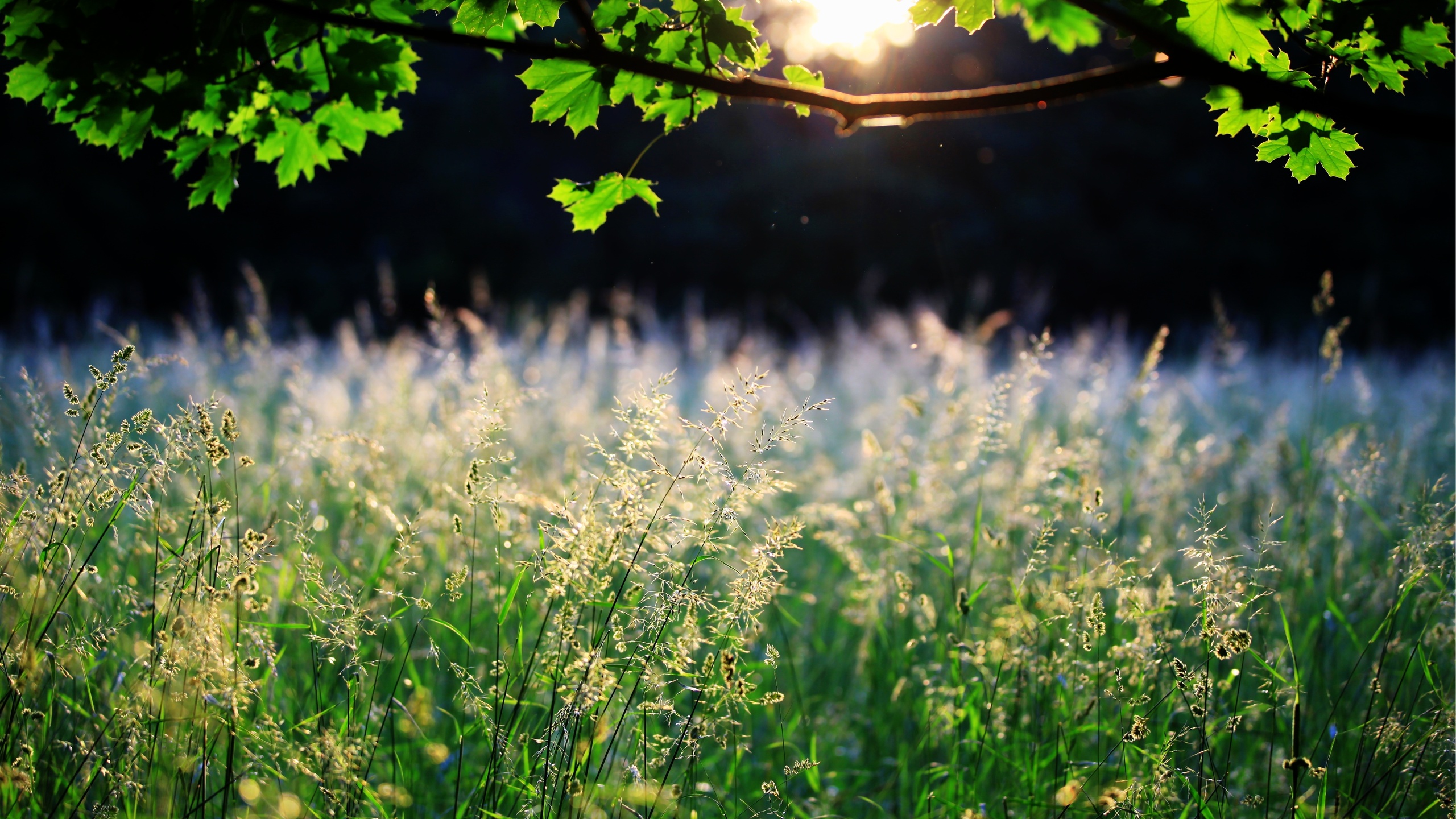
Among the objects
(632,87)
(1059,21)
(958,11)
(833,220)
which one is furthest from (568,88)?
(833,220)

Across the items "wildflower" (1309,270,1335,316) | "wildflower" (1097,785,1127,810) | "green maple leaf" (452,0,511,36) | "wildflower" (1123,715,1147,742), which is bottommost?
"wildflower" (1097,785,1127,810)

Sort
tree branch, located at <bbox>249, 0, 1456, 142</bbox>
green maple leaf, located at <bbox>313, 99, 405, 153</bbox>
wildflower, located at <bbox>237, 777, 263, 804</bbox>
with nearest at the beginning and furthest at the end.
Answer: tree branch, located at <bbox>249, 0, 1456, 142</bbox> < wildflower, located at <bbox>237, 777, 263, 804</bbox> < green maple leaf, located at <bbox>313, 99, 405, 153</bbox>

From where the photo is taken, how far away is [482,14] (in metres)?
1.41

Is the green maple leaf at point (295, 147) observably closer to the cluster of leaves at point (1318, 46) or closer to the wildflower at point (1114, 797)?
the cluster of leaves at point (1318, 46)

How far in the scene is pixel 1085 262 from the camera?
667 inches

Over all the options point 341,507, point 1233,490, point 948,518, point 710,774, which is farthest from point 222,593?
point 1233,490

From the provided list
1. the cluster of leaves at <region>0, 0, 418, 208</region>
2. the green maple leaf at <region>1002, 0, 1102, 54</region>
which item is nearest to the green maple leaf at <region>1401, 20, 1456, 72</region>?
the green maple leaf at <region>1002, 0, 1102, 54</region>

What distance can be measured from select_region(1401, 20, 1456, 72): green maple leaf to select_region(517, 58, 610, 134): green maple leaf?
1320 millimetres

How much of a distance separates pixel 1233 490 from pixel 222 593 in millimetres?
4031

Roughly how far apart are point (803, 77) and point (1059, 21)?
1.41 feet

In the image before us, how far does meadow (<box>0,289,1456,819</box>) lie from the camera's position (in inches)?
54.2

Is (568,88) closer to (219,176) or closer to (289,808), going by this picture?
(219,176)

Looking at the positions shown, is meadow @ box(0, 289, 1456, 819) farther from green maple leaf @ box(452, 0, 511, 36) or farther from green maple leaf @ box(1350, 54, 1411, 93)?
green maple leaf @ box(1350, 54, 1411, 93)

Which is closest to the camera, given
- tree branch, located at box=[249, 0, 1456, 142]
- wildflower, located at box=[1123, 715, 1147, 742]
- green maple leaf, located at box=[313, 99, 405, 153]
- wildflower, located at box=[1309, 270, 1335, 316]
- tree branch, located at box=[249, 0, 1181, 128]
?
tree branch, located at box=[249, 0, 1456, 142]
